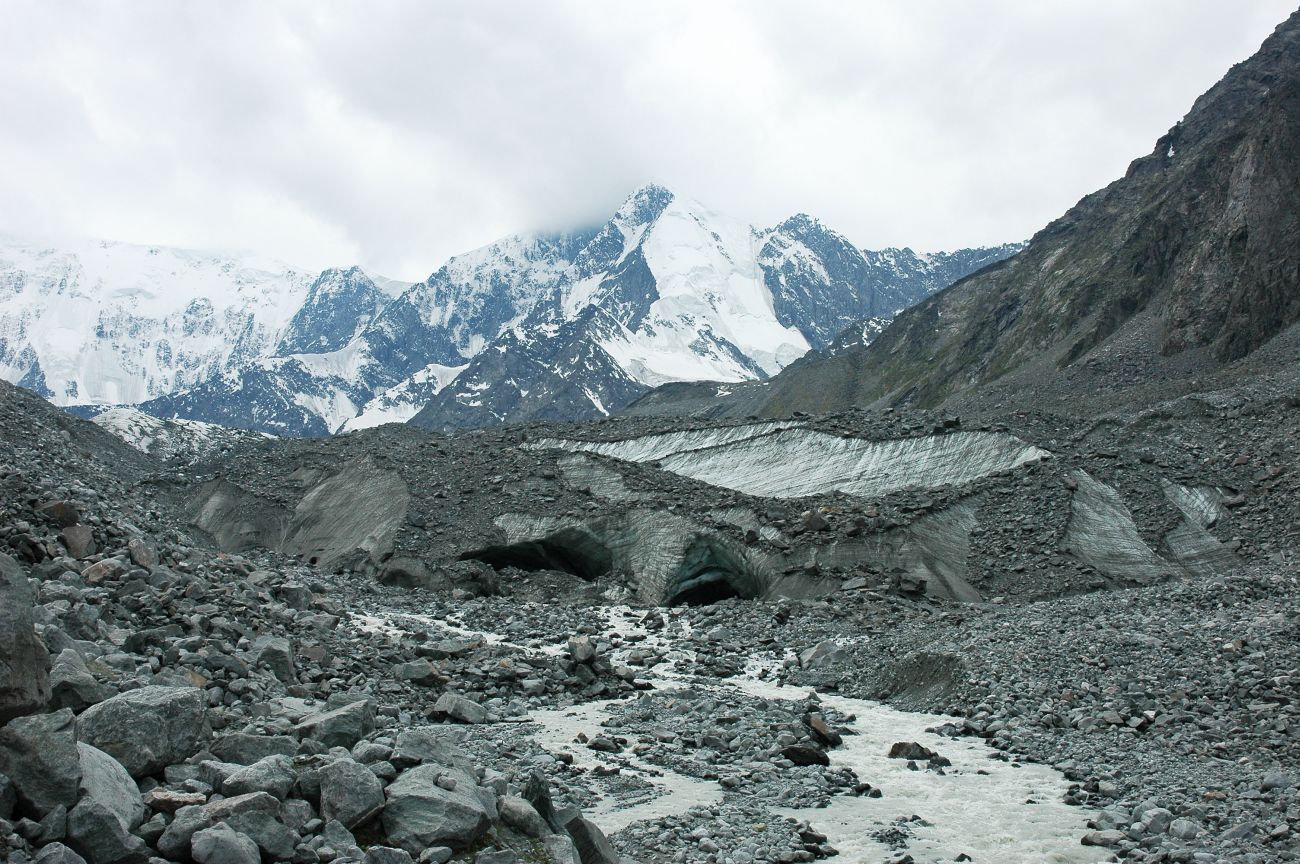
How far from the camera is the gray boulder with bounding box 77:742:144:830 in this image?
758cm

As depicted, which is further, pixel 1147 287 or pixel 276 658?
pixel 1147 287

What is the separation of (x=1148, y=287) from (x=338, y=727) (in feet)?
320

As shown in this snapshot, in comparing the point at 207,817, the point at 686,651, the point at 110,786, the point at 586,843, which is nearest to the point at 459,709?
the point at 586,843

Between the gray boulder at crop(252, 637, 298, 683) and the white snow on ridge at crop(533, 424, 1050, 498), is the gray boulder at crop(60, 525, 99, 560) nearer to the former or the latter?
the gray boulder at crop(252, 637, 298, 683)

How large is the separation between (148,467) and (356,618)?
4894 centimetres

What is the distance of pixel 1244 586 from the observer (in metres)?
24.2

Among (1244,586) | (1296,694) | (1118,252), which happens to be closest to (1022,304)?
(1118,252)

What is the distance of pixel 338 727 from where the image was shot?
36.7ft

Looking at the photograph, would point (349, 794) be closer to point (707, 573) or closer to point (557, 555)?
point (707, 573)

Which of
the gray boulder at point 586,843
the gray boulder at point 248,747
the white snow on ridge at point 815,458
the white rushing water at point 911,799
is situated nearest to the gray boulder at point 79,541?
the white rushing water at point 911,799

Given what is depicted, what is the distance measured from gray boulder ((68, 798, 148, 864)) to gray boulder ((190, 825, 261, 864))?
0.36 metres

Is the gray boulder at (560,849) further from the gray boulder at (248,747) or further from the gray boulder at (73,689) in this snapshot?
the gray boulder at (73,689)

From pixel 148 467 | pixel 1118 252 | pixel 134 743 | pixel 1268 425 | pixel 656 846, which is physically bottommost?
pixel 656 846

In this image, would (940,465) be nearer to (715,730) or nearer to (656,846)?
(715,730)
